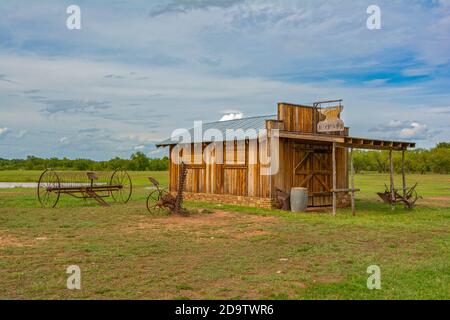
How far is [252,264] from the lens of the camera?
28.9 feet

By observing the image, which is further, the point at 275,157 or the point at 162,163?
the point at 162,163

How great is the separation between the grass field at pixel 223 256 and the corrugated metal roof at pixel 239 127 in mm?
4899

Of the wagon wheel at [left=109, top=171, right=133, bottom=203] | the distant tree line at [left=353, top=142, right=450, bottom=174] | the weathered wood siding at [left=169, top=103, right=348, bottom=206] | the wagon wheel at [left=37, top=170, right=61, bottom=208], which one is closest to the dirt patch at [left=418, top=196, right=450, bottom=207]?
the weathered wood siding at [left=169, top=103, right=348, bottom=206]

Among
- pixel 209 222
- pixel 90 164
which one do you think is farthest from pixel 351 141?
pixel 90 164

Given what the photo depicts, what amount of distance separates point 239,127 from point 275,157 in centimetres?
368

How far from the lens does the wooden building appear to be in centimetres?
1959

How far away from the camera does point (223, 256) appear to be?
9578 millimetres

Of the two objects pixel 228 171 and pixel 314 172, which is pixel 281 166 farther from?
pixel 228 171

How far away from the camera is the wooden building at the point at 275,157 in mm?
19594

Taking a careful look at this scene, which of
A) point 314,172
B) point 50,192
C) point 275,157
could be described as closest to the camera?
point 275,157

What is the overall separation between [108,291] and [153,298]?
0.81 metres

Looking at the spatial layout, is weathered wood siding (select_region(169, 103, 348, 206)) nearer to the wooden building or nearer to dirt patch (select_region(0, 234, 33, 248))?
the wooden building
